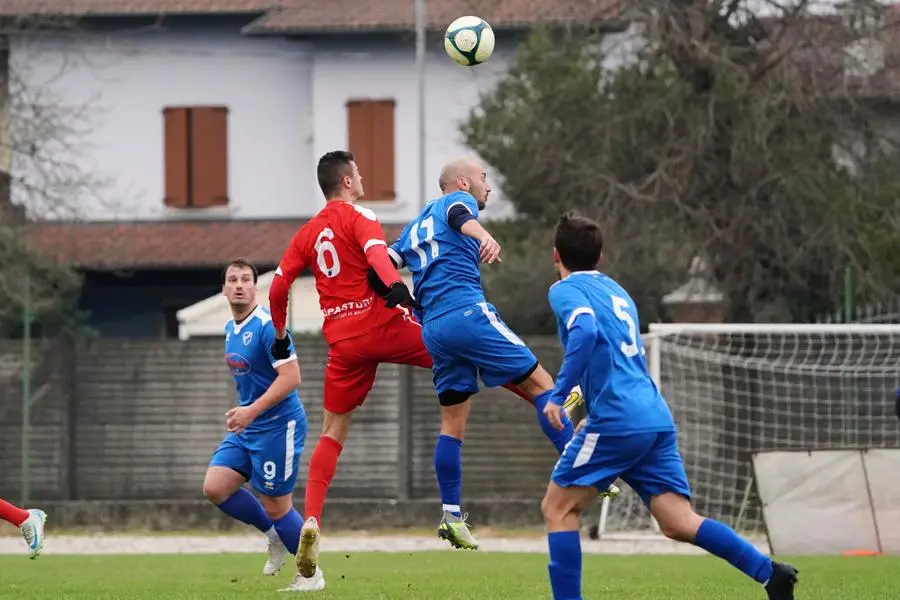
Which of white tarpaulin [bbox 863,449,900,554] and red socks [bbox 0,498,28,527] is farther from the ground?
red socks [bbox 0,498,28,527]

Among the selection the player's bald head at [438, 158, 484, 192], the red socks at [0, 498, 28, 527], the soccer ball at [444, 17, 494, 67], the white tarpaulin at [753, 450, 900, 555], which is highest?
the soccer ball at [444, 17, 494, 67]

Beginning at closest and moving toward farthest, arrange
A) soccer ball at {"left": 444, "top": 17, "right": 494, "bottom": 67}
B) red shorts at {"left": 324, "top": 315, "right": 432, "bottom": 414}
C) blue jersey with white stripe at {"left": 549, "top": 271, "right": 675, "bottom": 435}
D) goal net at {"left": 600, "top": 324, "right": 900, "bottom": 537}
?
1. blue jersey with white stripe at {"left": 549, "top": 271, "right": 675, "bottom": 435}
2. red shorts at {"left": 324, "top": 315, "right": 432, "bottom": 414}
3. soccer ball at {"left": 444, "top": 17, "right": 494, "bottom": 67}
4. goal net at {"left": 600, "top": 324, "right": 900, "bottom": 537}

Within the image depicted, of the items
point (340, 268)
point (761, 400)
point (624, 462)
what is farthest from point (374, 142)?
point (624, 462)

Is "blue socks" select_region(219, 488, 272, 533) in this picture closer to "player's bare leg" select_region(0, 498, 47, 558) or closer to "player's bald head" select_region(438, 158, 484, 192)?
"player's bare leg" select_region(0, 498, 47, 558)

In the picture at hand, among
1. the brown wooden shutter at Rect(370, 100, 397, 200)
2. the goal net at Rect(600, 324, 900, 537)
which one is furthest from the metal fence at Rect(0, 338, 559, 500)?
the brown wooden shutter at Rect(370, 100, 397, 200)

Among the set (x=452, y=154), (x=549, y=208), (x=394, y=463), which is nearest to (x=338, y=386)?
(x=394, y=463)

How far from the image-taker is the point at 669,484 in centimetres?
829

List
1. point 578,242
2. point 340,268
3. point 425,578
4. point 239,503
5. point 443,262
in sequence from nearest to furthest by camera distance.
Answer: point 578,242
point 443,262
point 340,268
point 239,503
point 425,578

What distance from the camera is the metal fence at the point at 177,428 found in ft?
70.2

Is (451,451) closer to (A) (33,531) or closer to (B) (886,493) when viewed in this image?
(A) (33,531)

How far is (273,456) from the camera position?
12039 millimetres

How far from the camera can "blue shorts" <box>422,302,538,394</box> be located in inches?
411

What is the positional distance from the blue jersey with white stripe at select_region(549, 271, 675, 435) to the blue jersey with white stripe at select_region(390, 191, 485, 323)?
2.18m

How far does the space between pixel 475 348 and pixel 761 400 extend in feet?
35.5
